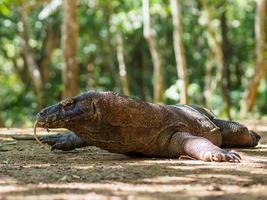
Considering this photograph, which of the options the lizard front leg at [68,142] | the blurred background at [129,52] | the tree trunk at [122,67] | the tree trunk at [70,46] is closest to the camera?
the lizard front leg at [68,142]

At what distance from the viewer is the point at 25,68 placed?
25.3 metres

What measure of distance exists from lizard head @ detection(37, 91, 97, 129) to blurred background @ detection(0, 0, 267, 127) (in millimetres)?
10681

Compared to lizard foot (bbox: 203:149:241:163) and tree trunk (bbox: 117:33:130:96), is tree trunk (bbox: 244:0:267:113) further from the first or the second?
lizard foot (bbox: 203:149:241:163)

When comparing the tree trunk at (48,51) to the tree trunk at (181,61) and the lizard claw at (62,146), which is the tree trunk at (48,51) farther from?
the lizard claw at (62,146)

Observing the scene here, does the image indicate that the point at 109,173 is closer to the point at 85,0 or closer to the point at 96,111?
the point at 96,111

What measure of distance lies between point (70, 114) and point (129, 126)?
59 cm

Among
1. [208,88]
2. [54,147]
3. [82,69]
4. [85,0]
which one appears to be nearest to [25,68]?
[82,69]

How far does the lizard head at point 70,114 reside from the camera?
4996 millimetres

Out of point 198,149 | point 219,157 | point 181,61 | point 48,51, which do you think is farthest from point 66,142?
point 48,51

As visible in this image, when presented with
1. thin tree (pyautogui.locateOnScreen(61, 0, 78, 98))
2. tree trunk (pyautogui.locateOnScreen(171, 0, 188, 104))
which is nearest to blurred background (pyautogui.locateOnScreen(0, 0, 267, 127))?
tree trunk (pyautogui.locateOnScreen(171, 0, 188, 104))

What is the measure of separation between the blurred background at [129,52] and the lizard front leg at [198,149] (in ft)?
34.0

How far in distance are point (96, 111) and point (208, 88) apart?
17.0 metres

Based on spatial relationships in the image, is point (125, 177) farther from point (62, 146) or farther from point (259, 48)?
point (259, 48)

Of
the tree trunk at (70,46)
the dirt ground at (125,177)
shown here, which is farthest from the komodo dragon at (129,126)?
the tree trunk at (70,46)
